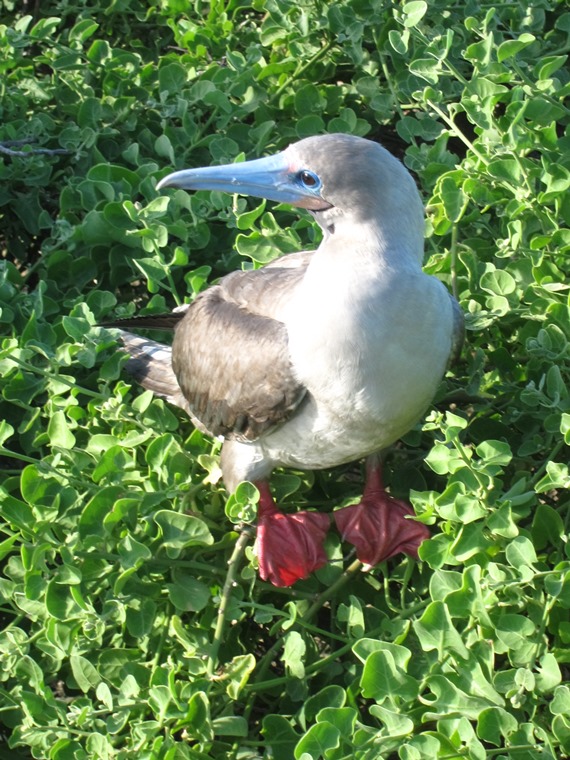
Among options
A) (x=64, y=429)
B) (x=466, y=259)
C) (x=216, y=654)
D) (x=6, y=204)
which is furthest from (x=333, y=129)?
(x=216, y=654)

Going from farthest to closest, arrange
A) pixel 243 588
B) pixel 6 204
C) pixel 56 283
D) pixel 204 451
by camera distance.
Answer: pixel 6 204
pixel 56 283
pixel 204 451
pixel 243 588

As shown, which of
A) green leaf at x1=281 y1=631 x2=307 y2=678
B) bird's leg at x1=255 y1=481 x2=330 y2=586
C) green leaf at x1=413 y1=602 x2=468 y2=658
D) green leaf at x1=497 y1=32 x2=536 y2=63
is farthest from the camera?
green leaf at x1=497 y1=32 x2=536 y2=63

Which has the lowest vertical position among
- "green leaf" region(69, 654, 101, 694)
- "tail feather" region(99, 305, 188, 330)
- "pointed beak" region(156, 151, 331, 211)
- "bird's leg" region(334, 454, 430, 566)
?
"bird's leg" region(334, 454, 430, 566)

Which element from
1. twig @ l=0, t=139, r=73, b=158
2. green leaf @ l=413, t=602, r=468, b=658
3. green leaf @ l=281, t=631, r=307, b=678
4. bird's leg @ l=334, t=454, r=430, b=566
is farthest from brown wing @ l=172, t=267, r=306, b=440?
twig @ l=0, t=139, r=73, b=158

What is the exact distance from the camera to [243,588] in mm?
3469

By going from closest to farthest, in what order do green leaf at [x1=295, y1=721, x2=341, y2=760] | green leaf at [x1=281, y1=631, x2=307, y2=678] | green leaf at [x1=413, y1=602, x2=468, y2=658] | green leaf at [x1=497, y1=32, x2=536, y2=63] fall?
green leaf at [x1=295, y1=721, x2=341, y2=760], green leaf at [x1=413, y1=602, x2=468, y2=658], green leaf at [x1=281, y1=631, x2=307, y2=678], green leaf at [x1=497, y1=32, x2=536, y2=63]

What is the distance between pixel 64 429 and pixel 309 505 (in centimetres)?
92

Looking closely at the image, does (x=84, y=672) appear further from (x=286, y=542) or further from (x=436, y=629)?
(x=436, y=629)

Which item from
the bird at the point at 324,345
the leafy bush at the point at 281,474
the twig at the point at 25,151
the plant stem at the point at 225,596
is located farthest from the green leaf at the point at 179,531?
the twig at the point at 25,151

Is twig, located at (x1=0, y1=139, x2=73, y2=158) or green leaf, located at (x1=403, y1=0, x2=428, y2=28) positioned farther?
twig, located at (x1=0, y1=139, x2=73, y2=158)

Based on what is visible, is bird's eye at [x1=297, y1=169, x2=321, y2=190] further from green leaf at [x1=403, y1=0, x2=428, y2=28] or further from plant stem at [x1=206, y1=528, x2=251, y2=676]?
plant stem at [x1=206, y1=528, x2=251, y2=676]

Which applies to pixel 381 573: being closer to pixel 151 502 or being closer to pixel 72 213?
pixel 151 502

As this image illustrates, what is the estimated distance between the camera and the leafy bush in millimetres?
2789

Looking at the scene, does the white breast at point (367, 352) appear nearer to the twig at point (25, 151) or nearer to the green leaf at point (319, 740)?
the green leaf at point (319, 740)
